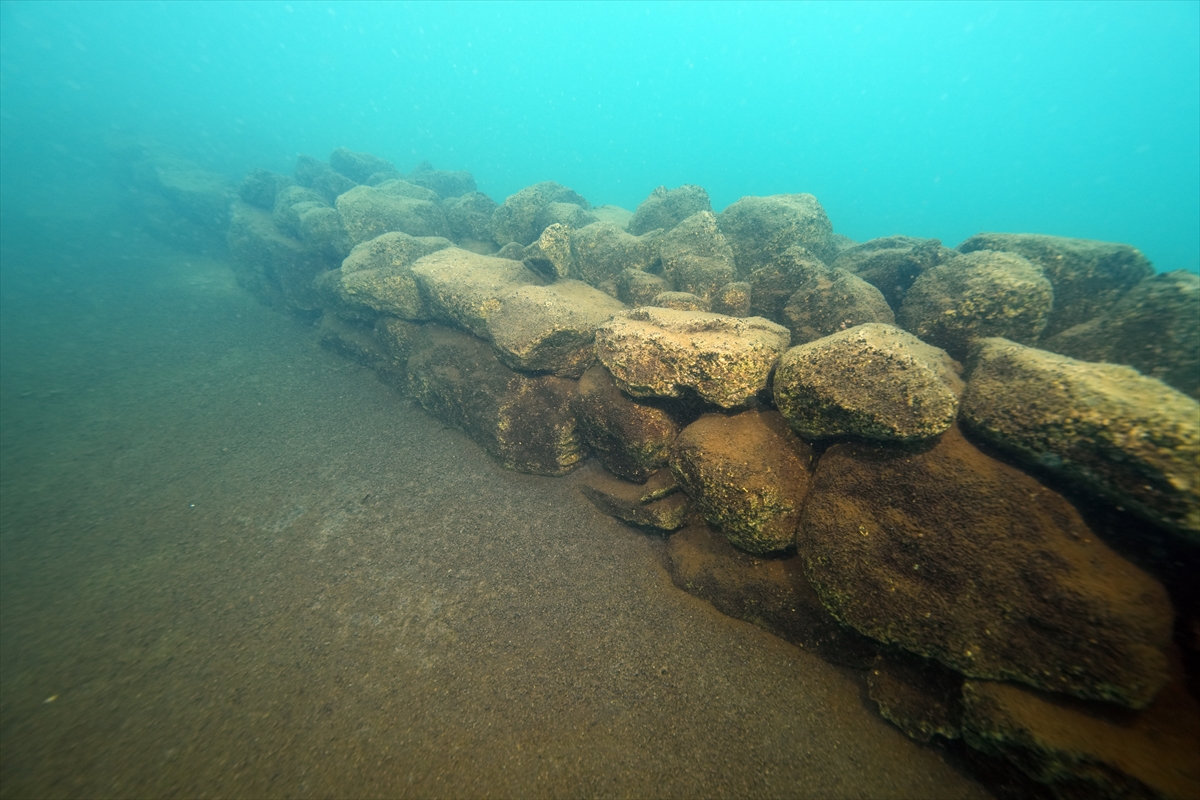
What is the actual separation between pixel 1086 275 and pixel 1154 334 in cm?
196

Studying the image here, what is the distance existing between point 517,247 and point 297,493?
6.54m

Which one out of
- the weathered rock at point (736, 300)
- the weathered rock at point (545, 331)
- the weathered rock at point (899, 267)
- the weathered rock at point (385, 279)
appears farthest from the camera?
the weathered rock at point (385, 279)

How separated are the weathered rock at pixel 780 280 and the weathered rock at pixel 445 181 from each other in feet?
54.5

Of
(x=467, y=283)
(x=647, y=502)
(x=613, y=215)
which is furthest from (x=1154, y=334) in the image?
(x=613, y=215)

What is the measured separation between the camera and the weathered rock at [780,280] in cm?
632

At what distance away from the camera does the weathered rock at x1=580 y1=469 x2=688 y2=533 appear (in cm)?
529

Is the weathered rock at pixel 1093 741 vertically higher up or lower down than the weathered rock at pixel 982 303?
lower down

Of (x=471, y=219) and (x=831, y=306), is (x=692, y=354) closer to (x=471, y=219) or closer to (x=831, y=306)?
(x=831, y=306)

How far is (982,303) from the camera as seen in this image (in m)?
4.86

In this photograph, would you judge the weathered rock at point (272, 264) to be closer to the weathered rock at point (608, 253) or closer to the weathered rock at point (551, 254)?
the weathered rock at point (551, 254)

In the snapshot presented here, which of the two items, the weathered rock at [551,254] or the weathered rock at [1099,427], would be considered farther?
the weathered rock at [551,254]

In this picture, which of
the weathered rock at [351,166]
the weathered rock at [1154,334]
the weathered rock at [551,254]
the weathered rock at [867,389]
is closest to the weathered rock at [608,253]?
the weathered rock at [551,254]

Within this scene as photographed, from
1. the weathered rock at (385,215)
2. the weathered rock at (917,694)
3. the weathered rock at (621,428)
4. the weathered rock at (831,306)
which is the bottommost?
the weathered rock at (917,694)

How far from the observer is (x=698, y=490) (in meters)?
4.62
